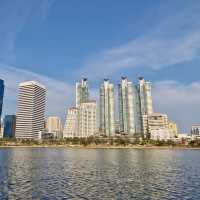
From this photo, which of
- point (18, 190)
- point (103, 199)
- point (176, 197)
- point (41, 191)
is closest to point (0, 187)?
point (18, 190)

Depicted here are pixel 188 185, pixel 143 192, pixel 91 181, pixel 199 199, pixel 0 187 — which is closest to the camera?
pixel 199 199

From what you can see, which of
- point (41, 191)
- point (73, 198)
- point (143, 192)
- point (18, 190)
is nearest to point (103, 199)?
point (73, 198)

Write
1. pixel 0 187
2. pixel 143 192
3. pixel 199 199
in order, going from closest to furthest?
pixel 199 199 < pixel 143 192 < pixel 0 187

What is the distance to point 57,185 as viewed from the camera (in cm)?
6019

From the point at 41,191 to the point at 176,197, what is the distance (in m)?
24.0

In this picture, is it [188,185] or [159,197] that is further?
[188,185]

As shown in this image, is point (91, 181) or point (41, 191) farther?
point (91, 181)

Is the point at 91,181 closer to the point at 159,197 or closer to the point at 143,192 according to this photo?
the point at 143,192

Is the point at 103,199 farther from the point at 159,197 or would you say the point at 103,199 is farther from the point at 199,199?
the point at 199,199

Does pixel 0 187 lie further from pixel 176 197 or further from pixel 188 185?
pixel 188 185

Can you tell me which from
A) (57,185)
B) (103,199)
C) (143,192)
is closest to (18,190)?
(57,185)

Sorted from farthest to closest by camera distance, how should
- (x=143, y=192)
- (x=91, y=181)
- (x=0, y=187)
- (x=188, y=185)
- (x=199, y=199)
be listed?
(x=91, y=181) < (x=188, y=185) < (x=0, y=187) < (x=143, y=192) < (x=199, y=199)

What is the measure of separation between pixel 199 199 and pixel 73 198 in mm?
20277

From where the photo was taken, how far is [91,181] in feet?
217
